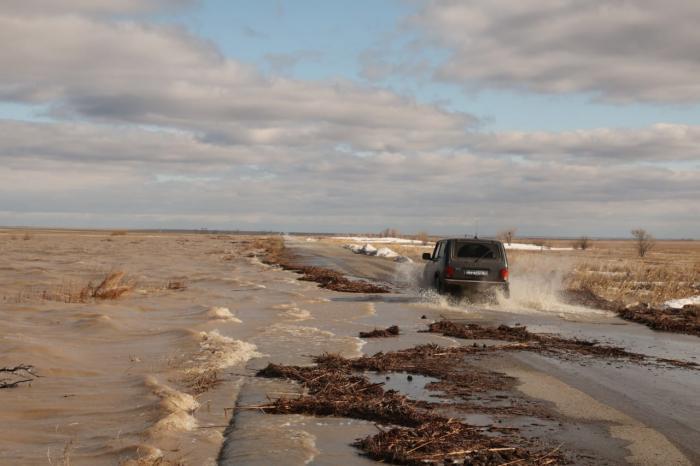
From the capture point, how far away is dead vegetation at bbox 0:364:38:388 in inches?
Answer: 306

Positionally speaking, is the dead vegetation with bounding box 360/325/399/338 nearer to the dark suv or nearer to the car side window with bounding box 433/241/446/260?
the dark suv

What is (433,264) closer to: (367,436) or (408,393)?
(408,393)

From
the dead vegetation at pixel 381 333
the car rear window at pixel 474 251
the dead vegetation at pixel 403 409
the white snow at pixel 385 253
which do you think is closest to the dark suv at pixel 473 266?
the car rear window at pixel 474 251

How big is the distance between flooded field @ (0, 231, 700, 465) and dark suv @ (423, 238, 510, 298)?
68cm

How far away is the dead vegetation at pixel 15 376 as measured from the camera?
777cm

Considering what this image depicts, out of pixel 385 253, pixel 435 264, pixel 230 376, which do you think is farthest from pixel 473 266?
pixel 385 253

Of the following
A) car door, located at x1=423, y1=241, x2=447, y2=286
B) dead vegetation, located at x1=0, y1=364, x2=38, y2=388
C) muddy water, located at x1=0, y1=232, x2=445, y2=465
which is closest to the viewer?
muddy water, located at x1=0, y1=232, x2=445, y2=465

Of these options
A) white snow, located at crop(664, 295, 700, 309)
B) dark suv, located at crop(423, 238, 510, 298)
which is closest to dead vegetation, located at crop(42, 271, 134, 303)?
dark suv, located at crop(423, 238, 510, 298)

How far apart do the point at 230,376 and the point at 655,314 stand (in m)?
12.6

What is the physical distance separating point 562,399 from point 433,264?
12294 mm

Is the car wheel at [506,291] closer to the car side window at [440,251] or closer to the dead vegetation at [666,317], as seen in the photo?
the car side window at [440,251]

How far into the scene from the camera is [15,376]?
27.2 ft

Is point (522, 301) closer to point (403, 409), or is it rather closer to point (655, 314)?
point (655, 314)

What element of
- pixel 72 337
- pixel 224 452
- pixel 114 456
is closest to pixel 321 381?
pixel 224 452
